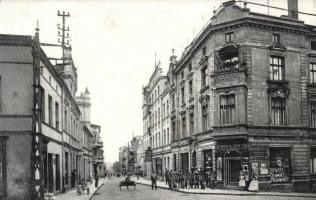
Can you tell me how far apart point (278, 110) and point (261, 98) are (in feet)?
5.96

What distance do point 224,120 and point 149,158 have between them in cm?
2592

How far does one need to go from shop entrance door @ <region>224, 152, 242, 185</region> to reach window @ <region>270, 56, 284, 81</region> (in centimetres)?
655

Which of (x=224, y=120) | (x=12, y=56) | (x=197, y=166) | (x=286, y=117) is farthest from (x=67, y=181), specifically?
(x=286, y=117)

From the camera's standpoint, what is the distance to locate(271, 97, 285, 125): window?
28.8 meters

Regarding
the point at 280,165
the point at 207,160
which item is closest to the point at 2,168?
the point at 207,160

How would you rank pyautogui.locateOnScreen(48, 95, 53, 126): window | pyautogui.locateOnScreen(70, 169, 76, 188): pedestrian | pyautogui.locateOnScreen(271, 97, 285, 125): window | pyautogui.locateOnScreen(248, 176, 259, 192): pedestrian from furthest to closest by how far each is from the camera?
1. pyautogui.locateOnScreen(70, 169, 76, 188): pedestrian
2. pyautogui.locateOnScreen(271, 97, 285, 125): window
3. pyautogui.locateOnScreen(248, 176, 259, 192): pedestrian
4. pyautogui.locateOnScreen(48, 95, 53, 126): window

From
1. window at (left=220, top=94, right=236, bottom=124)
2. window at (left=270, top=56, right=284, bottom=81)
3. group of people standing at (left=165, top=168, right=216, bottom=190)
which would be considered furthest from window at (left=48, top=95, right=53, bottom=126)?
window at (left=270, top=56, right=284, bottom=81)

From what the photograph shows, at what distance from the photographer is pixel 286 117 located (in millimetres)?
28953

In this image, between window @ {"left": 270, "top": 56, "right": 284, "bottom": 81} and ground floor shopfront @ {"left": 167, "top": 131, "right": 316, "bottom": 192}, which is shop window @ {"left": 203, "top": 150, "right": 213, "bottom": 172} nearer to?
ground floor shopfront @ {"left": 167, "top": 131, "right": 316, "bottom": 192}

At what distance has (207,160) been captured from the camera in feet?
103

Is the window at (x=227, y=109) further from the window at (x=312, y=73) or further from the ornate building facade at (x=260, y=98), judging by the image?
the window at (x=312, y=73)

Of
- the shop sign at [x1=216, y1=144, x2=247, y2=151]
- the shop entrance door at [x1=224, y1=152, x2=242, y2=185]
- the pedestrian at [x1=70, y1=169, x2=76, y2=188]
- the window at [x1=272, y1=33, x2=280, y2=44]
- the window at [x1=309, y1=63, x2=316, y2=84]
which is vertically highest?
the window at [x1=272, y1=33, x2=280, y2=44]

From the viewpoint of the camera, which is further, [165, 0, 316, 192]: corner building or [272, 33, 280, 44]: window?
[272, 33, 280, 44]: window

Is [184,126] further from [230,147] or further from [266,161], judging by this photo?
[266,161]
